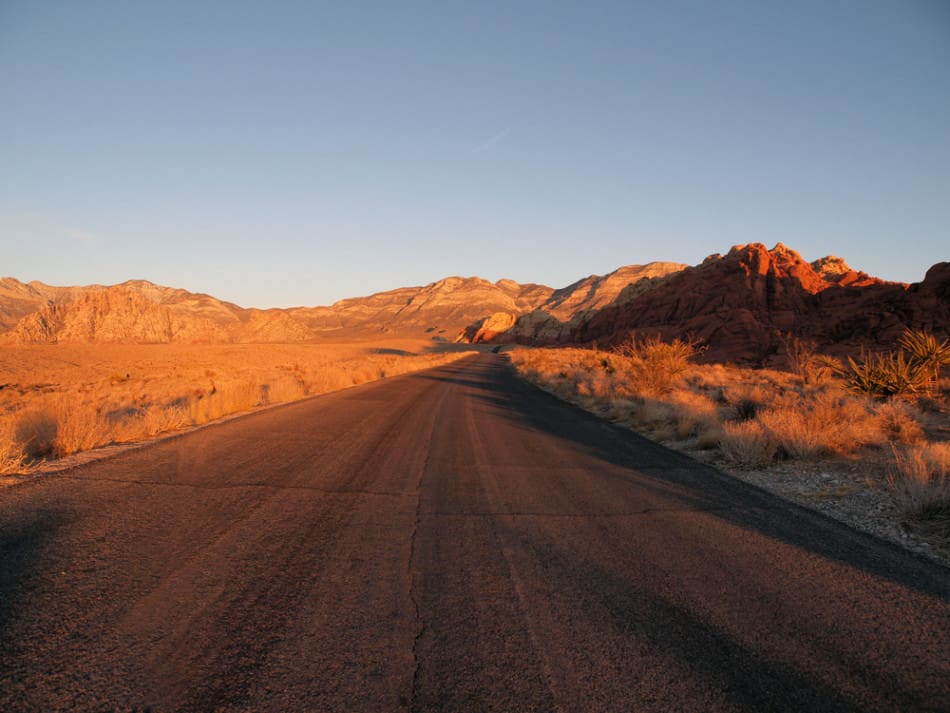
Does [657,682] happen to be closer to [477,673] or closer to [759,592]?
[477,673]

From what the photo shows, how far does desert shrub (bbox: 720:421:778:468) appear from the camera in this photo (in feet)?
26.4

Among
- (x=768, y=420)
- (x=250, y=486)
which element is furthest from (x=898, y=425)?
(x=250, y=486)

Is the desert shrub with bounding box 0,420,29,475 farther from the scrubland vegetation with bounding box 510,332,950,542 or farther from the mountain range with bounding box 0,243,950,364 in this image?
the mountain range with bounding box 0,243,950,364

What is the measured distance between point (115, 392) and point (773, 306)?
52.2 m

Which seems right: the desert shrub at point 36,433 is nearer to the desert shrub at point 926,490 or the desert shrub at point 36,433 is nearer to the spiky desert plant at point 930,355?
the desert shrub at point 926,490

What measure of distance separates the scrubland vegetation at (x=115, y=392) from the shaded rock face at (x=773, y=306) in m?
30.1

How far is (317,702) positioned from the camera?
2.33 m

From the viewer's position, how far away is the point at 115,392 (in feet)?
62.7

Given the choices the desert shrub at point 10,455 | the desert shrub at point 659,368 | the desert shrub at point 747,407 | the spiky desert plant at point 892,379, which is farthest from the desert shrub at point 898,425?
the desert shrub at point 10,455

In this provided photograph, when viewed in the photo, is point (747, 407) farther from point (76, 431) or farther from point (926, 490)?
point (76, 431)

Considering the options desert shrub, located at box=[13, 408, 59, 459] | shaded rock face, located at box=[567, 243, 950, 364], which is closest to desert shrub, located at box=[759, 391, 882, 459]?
desert shrub, located at box=[13, 408, 59, 459]

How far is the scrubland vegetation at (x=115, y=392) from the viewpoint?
24.7 feet

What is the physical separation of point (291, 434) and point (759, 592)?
834cm

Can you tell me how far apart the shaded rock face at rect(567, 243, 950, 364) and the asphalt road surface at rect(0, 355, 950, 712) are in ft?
108
